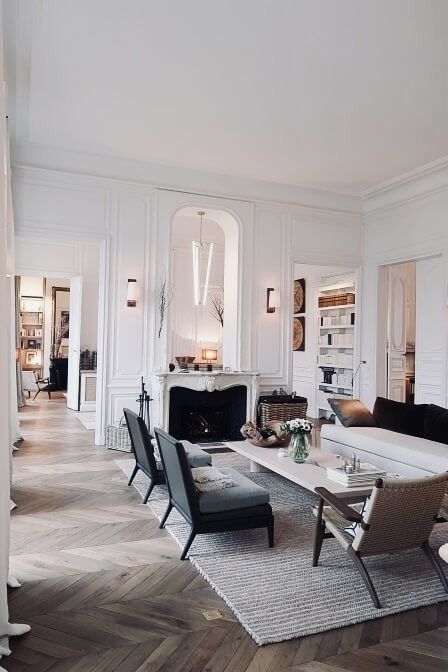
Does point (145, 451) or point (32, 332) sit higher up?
point (32, 332)

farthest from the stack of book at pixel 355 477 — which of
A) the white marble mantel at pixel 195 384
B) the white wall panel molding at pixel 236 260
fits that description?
the white wall panel molding at pixel 236 260

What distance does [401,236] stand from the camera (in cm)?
711

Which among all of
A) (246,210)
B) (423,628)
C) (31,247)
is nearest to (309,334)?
(246,210)

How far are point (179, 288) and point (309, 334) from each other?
2625 millimetres

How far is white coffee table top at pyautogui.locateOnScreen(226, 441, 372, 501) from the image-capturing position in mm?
3480

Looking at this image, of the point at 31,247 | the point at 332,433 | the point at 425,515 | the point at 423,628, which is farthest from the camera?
the point at 31,247

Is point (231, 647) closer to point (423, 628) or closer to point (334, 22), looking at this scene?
point (423, 628)

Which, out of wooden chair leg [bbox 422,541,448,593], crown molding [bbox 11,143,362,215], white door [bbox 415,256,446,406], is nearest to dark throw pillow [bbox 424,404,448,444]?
white door [bbox 415,256,446,406]

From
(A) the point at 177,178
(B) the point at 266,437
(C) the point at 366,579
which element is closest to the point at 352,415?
(B) the point at 266,437

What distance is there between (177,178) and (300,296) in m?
4.06

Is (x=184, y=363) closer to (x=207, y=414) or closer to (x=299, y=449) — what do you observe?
(x=207, y=414)

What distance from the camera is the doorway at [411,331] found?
6738mm

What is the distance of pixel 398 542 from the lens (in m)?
2.86

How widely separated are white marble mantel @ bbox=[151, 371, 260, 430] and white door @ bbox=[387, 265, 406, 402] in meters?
2.24
